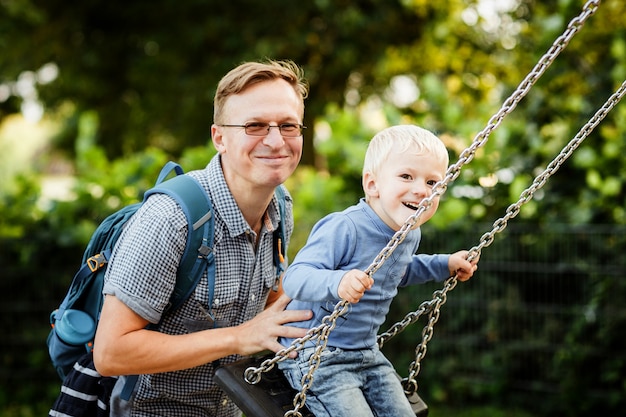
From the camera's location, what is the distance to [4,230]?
605 cm

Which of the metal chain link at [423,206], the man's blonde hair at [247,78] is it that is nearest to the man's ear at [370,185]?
the metal chain link at [423,206]

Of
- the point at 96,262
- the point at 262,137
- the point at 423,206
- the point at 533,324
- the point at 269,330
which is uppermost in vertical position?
the point at 533,324

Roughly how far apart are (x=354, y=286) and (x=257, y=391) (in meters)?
0.50

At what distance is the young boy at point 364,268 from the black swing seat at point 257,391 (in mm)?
43

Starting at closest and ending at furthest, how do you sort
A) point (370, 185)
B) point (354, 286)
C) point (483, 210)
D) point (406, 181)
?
point (354, 286), point (406, 181), point (370, 185), point (483, 210)

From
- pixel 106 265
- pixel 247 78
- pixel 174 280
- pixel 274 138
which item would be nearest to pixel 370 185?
pixel 274 138

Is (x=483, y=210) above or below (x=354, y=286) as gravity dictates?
above

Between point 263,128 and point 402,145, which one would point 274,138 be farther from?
point 402,145

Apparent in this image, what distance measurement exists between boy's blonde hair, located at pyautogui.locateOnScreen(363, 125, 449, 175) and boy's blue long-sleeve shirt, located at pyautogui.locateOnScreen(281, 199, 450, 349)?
0.50 feet

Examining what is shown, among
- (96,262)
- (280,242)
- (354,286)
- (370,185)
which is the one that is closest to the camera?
(354,286)

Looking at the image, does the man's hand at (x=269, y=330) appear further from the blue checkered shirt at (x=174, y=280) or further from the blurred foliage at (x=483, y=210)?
the blurred foliage at (x=483, y=210)

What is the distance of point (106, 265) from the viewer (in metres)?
2.59

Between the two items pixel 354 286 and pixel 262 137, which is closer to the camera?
pixel 354 286

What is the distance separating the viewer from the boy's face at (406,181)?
221 cm
